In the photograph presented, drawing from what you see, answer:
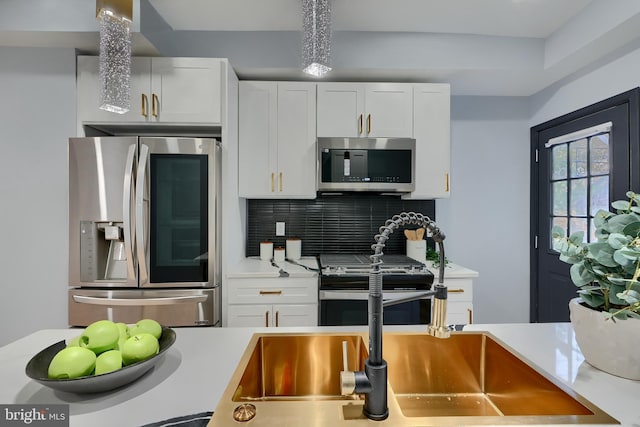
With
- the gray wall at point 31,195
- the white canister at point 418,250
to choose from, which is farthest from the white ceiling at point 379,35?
the white canister at point 418,250

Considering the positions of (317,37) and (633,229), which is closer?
(633,229)


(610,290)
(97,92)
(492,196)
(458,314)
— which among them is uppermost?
(97,92)

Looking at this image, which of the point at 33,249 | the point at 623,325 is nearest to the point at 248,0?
the point at 33,249

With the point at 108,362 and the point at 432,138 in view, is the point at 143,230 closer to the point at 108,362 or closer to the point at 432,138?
the point at 108,362

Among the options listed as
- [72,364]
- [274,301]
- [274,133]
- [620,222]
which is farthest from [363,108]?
[72,364]

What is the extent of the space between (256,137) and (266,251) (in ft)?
3.12

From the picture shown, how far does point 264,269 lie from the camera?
2418 mm

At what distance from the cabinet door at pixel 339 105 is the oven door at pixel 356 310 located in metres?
1.25

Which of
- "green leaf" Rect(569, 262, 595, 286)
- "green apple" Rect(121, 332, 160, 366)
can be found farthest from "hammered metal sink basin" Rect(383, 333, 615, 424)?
"green apple" Rect(121, 332, 160, 366)

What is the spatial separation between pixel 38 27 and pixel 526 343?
303 centimetres

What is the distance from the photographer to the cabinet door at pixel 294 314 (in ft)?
7.63

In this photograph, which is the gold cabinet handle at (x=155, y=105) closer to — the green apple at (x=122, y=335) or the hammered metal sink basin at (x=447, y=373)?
the green apple at (x=122, y=335)

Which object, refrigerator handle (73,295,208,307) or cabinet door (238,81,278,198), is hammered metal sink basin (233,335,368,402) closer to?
refrigerator handle (73,295,208,307)

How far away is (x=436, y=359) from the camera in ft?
3.59
